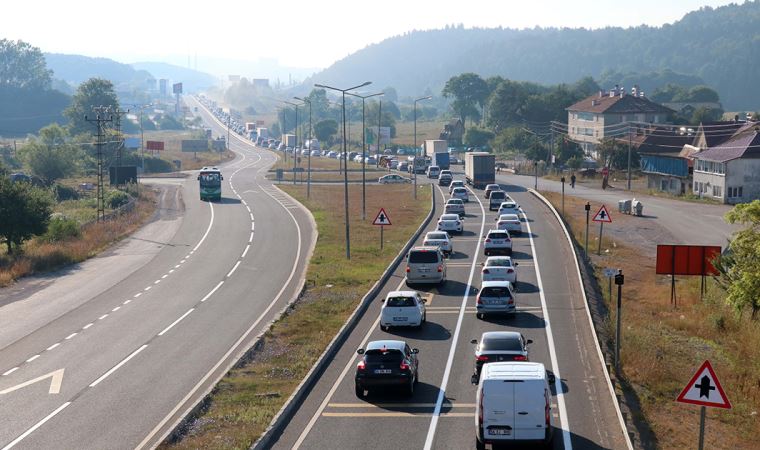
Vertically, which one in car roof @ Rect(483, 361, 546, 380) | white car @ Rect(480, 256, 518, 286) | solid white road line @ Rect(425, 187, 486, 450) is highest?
car roof @ Rect(483, 361, 546, 380)

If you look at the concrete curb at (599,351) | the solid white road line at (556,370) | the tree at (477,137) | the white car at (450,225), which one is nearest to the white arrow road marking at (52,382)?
the solid white road line at (556,370)

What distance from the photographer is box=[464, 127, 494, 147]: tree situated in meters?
188

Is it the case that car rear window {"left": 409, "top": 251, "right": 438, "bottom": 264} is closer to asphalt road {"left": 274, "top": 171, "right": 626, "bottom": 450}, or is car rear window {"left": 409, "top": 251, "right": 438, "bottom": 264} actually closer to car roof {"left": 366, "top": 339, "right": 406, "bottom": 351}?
asphalt road {"left": 274, "top": 171, "right": 626, "bottom": 450}

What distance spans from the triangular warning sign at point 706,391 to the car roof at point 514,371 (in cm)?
331

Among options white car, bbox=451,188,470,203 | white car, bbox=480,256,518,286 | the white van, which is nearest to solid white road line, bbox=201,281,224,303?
white car, bbox=480,256,518,286

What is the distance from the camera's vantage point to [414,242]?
5812cm

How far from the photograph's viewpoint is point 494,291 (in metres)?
35.7

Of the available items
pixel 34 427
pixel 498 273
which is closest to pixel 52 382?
pixel 34 427

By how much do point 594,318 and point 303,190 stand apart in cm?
6966

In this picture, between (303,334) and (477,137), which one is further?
(477,137)

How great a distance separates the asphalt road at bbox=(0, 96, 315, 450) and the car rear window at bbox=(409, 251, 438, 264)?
601 cm

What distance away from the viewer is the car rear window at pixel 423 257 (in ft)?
141

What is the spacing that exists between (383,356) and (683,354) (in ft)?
45.8

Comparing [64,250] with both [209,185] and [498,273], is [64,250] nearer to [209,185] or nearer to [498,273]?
[498,273]
